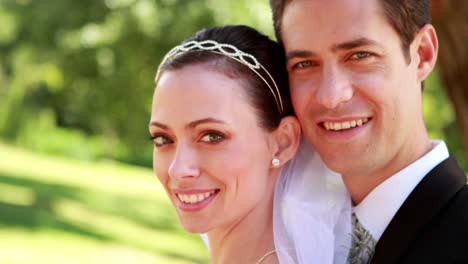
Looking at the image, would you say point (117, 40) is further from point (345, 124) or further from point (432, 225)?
point (432, 225)

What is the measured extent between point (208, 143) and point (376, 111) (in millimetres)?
668

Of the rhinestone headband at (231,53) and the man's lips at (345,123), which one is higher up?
the rhinestone headband at (231,53)

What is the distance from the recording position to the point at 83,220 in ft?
57.9

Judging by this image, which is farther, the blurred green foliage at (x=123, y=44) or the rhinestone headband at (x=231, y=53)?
the blurred green foliage at (x=123, y=44)

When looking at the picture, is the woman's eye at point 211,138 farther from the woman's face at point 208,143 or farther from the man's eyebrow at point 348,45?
the man's eyebrow at point 348,45

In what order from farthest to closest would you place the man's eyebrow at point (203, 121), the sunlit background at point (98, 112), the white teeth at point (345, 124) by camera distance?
the sunlit background at point (98, 112) → the white teeth at point (345, 124) → the man's eyebrow at point (203, 121)

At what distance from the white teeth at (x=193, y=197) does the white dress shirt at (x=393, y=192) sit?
0.65 m

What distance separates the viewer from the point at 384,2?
316 centimetres

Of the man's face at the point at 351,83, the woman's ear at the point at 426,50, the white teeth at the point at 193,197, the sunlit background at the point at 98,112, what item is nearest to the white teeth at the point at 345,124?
Result: the man's face at the point at 351,83

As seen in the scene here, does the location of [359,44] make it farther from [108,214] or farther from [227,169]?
[108,214]

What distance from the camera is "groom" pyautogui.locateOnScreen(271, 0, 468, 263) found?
3.09 meters

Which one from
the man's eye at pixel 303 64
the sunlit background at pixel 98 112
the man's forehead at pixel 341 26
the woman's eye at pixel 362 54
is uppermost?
the sunlit background at pixel 98 112

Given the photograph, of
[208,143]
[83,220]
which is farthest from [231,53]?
[83,220]

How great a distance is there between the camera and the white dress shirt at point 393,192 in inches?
126
